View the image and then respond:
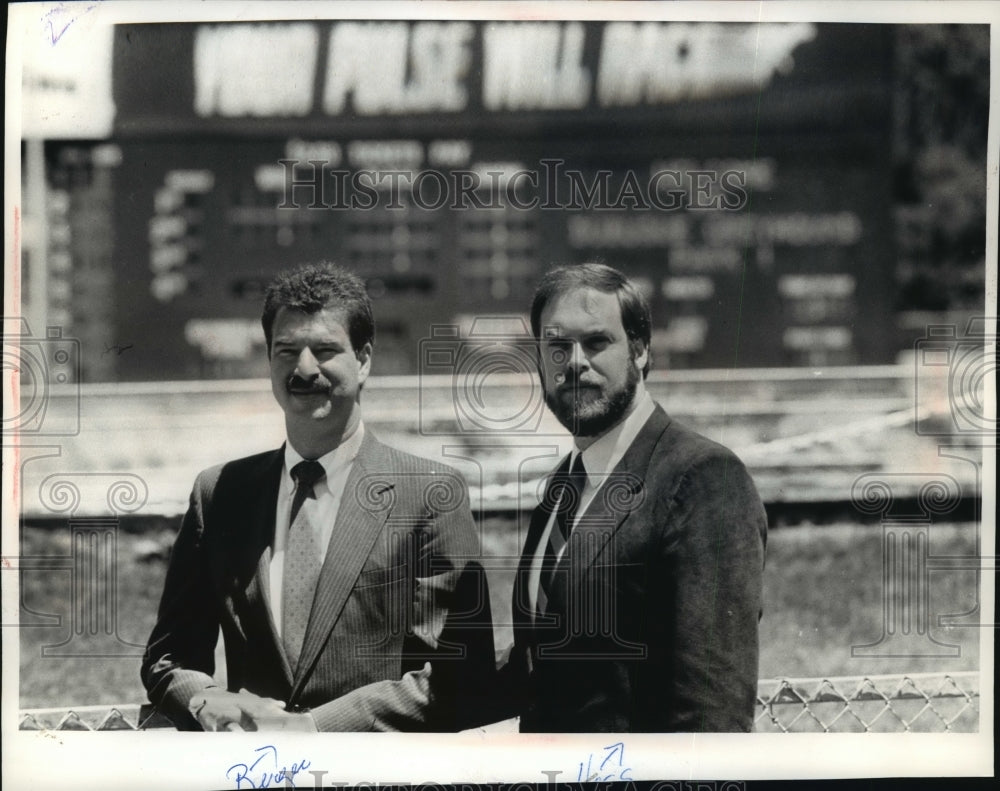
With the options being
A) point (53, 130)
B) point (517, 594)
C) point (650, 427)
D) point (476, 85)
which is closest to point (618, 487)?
point (650, 427)

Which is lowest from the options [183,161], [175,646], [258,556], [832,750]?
[832,750]

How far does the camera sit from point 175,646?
2693mm

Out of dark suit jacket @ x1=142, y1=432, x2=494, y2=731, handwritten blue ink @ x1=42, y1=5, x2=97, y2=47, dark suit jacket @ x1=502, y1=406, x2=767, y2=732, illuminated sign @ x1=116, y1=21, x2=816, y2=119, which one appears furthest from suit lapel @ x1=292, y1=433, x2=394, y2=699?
handwritten blue ink @ x1=42, y1=5, x2=97, y2=47

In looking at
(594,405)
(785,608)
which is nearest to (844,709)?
(785,608)

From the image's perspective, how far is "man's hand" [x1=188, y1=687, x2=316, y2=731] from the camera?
2.66m

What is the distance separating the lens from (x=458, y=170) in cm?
268

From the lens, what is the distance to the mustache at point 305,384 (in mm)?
2660

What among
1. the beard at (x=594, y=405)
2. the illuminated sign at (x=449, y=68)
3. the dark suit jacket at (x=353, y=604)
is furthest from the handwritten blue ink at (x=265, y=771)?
the illuminated sign at (x=449, y=68)

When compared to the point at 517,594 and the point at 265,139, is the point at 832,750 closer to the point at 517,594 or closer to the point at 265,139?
the point at 517,594

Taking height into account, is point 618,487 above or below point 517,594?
above

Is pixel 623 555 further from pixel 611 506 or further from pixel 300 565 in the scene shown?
pixel 300 565

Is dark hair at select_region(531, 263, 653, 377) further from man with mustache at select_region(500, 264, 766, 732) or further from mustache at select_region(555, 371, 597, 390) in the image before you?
mustache at select_region(555, 371, 597, 390)

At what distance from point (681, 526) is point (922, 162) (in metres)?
1.15

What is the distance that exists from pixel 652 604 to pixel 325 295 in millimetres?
1145
